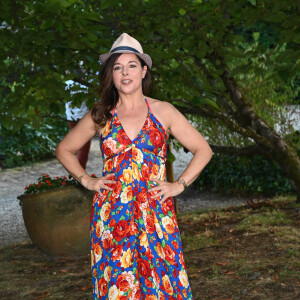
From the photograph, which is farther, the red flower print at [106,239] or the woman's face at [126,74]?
the woman's face at [126,74]

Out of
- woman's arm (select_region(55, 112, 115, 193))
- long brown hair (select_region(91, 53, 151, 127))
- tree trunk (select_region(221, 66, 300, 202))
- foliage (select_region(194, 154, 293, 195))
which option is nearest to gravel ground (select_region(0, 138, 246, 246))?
foliage (select_region(194, 154, 293, 195))

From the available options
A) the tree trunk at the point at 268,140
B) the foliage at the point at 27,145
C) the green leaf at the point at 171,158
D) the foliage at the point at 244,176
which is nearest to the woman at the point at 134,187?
the green leaf at the point at 171,158

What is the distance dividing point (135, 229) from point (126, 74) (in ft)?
2.51

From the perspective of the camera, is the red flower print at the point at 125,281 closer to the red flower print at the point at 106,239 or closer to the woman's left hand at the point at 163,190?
the red flower print at the point at 106,239

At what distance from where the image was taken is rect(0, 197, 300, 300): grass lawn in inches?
173

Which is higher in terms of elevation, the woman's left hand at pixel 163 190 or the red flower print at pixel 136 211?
the woman's left hand at pixel 163 190

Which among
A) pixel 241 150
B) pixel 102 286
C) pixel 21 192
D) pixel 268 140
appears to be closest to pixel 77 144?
pixel 102 286

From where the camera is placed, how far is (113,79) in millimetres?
2869

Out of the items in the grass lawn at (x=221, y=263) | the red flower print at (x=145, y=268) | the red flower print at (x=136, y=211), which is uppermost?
the red flower print at (x=136, y=211)

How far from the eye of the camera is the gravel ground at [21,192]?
8.13 meters

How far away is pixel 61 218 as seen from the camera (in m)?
5.81

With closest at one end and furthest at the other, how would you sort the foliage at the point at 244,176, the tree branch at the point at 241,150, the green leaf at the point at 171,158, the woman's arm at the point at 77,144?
the woman's arm at the point at 77,144
the green leaf at the point at 171,158
the tree branch at the point at 241,150
the foliage at the point at 244,176

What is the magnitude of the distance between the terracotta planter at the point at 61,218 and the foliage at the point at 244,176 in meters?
3.89

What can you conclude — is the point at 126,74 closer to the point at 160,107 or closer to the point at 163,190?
the point at 160,107
